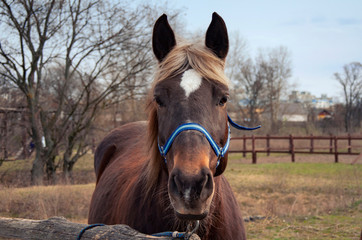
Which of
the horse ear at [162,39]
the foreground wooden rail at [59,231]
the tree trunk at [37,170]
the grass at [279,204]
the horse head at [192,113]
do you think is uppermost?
the horse ear at [162,39]

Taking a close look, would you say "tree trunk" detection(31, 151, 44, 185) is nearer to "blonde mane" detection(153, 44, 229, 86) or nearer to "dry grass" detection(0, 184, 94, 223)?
"dry grass" detection(0, 184, 94, 223)

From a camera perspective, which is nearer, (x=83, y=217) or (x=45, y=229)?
(x=45, y=229)

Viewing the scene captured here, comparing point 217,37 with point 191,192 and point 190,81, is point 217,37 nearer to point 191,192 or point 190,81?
point 190,81

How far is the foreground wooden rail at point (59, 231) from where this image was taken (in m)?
1.79

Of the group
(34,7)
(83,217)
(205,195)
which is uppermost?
(34,7)

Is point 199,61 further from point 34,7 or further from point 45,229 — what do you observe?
point 34,7

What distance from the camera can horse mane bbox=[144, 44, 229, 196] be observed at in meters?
2.10

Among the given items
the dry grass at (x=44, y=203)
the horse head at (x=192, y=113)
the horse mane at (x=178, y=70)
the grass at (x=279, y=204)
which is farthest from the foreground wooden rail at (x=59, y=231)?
the dry grass at (x=44, y=203)

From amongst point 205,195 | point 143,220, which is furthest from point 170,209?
point 205,195

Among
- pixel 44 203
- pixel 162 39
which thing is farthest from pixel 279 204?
pixel 162 39

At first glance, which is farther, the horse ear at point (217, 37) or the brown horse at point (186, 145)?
the horse ear at point (217, 37)

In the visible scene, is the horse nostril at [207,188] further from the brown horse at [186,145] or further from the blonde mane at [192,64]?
the blonde mane at [192,64]

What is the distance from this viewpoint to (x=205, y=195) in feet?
5.33

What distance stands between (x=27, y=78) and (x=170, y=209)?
12170mm
